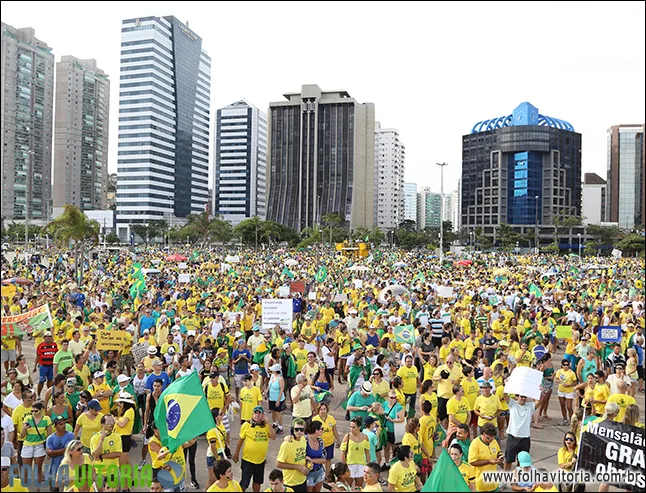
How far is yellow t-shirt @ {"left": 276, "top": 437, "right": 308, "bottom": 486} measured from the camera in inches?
247

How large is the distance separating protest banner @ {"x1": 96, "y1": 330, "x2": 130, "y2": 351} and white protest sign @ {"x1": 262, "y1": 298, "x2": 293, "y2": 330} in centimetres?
300

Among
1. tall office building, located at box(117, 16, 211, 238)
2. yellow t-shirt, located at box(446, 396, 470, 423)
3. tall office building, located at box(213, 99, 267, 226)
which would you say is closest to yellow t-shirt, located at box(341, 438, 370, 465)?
yellow t-shirt, located at box(446, 396, 470, 423)

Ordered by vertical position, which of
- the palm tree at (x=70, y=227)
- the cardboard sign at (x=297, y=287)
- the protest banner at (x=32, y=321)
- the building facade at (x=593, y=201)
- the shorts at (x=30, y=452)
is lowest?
the shorts at (x=30, y=452)

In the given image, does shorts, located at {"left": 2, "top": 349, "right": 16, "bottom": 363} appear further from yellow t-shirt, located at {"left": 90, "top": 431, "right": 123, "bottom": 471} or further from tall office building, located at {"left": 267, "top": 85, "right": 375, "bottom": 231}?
tall office building, located at {"left": 267, "top": 85, "right": 375, "bottom": 231}

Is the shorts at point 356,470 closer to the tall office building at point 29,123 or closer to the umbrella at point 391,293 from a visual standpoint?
the umbrella at point 391,293

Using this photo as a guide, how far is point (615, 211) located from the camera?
545 ft

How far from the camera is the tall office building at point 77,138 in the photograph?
5802 inches

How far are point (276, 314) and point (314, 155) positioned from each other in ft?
431

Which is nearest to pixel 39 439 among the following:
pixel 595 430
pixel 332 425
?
pixel 332 425

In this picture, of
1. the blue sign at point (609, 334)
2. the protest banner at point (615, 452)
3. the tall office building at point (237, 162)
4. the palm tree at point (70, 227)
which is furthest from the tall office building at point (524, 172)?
the protest banner at point (615, 452)

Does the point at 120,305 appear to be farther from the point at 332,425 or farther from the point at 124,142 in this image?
the point at 124,142

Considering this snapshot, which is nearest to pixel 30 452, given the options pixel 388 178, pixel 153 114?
pixel 153 114

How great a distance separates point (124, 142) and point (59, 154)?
76.9ft

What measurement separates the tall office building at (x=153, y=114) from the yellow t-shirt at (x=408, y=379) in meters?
131
